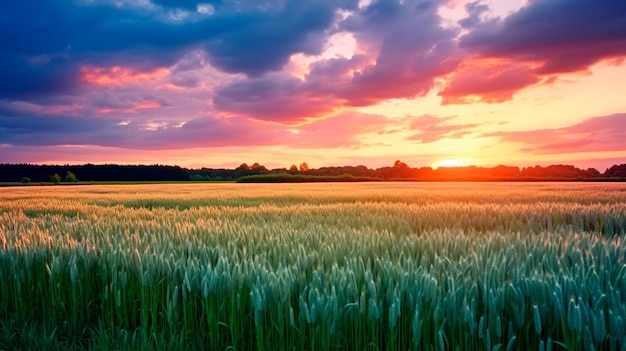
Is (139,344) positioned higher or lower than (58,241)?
lower

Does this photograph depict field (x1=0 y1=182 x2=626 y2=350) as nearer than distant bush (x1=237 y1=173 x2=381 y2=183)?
Yes

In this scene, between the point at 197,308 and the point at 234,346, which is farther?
the point at 197,308

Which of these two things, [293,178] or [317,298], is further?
[293,178]

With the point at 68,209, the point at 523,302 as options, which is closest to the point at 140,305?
the point at 523,302

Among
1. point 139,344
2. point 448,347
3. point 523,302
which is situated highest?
point 523,302

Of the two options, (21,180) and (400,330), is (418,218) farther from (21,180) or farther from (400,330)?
(21,180)

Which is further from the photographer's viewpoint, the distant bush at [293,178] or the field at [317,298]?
the distant bush at [293,178]

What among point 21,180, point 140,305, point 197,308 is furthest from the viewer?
point 21,180

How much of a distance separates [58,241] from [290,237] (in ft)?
6.97

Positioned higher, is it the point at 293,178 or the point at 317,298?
the point at 293,178

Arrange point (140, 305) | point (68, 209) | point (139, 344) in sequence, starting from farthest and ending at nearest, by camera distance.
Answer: point (68, 209) → point (140, 305) → point (139, 344)

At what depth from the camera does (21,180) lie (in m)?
73.4

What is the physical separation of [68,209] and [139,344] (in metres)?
8.13

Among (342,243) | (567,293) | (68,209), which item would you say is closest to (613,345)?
(567,293)
